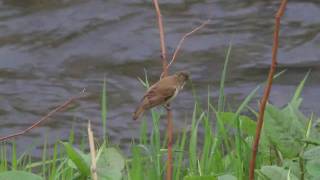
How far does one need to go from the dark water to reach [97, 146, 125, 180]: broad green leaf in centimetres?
289

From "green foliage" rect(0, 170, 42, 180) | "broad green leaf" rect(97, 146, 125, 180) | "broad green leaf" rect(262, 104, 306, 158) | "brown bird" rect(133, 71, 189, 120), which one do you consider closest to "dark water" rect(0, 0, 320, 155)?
"broad green leaf" rect(262, 104, 306, 158)

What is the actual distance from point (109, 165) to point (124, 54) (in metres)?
4.19

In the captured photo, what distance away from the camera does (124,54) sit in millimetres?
6312

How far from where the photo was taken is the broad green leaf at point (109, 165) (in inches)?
82.1

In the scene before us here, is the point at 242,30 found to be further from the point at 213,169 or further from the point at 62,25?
the point at 213,169

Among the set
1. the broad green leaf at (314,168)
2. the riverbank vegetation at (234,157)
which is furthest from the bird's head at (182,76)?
the broad green leaf at (314,168)

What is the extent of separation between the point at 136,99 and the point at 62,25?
1307mm

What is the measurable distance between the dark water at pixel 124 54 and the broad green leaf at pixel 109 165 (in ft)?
9.47

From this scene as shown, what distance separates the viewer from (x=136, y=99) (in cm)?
572

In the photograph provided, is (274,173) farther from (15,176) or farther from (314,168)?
(15,176)

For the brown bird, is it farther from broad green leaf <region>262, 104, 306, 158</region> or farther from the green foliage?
broad green leaf <region>262, 104, 306, 158</region>

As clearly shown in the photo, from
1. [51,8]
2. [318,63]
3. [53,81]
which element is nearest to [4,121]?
[53,81]

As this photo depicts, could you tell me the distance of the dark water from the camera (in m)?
5.55

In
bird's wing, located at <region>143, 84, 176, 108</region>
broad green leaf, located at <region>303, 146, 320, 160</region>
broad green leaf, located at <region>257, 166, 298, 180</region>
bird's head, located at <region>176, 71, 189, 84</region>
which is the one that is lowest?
broad green leaf, located at <region>257, 166, 298, 180</region>
